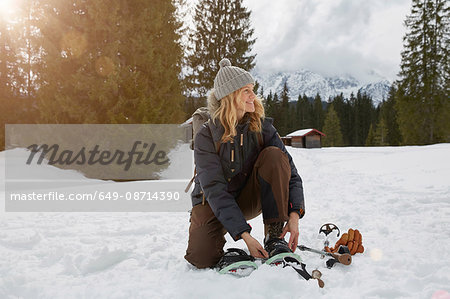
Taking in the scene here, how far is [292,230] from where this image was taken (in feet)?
7.57

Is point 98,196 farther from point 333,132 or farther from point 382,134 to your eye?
point 333,132

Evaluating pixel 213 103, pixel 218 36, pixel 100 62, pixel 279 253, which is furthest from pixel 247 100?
pixel 218 36

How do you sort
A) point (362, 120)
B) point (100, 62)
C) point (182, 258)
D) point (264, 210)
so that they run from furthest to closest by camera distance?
point (362, 120) → point (100, 62) → point (182, 258) → point (264, 210)

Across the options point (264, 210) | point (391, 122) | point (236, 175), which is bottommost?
point (264, 210)

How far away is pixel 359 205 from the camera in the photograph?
4.84 meters

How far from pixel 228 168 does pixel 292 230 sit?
687 mm

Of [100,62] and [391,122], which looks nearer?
[100,62]

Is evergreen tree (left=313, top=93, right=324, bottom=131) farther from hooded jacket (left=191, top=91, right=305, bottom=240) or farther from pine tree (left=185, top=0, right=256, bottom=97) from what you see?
hooded jacket (left=191, top=91, right=305, bottom=240)

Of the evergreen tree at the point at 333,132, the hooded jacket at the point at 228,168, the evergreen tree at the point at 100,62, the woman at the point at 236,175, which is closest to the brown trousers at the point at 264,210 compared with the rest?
the woman at the point at 236,175

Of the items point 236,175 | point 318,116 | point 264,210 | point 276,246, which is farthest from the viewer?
point 318,116

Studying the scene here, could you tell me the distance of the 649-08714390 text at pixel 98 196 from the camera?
640 cm

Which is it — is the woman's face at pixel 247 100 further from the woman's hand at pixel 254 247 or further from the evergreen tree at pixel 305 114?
the evergreen tree at pixel 305 114

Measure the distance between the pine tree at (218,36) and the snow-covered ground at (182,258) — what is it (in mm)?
20524

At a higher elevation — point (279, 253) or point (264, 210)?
point (264, 210)
